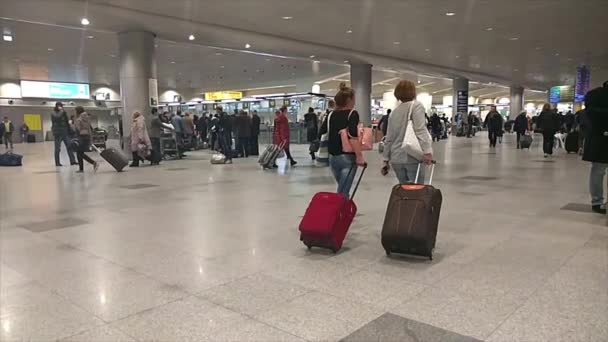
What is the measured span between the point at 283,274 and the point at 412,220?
121 cm

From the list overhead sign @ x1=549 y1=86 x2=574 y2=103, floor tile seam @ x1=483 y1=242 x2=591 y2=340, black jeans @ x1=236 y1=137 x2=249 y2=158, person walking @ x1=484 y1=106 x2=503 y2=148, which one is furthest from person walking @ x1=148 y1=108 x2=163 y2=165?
overhead sign @ x1=549 y1=86 x2=574 y2=103

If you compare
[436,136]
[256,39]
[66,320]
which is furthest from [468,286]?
[436,136]

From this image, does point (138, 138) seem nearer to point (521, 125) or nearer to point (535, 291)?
point (535, 291)

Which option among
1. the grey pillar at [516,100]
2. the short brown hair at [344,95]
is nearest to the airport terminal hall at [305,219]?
the short brown hair at [344,95]

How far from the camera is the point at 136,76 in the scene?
14.8 metres

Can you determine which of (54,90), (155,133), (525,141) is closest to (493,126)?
(525,141)

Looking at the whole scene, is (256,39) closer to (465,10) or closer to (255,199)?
(465,10)

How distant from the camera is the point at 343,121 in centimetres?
491

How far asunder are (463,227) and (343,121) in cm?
195

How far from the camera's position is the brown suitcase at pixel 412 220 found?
3.95 m

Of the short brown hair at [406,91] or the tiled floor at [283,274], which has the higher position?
the short brown hair at [406,91]

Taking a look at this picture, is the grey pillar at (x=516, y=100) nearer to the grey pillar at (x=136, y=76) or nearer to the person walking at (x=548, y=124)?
the person walking at (x=548, y=124)

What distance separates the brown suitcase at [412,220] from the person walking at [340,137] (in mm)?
901

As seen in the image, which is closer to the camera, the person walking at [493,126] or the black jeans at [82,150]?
the black jeans at [82,150]
